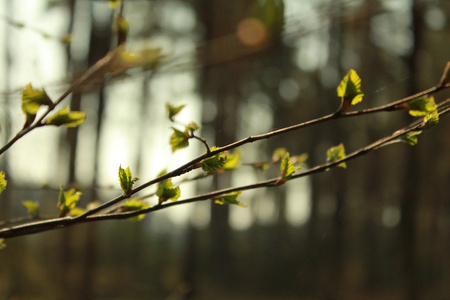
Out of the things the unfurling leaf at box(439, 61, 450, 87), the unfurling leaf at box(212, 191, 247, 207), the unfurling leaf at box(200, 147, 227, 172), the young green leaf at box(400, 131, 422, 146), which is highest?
the unfurling leaf at box(439, 61, 450, 87)

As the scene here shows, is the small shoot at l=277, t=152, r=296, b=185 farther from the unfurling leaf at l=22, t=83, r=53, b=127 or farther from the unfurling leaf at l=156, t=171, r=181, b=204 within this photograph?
the unfurling leaf at l=22, t=83, r=53, b=127

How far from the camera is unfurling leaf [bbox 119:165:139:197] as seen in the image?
0.65 metres

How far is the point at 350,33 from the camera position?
10203 millimetres

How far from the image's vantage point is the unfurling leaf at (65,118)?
0.70 meters

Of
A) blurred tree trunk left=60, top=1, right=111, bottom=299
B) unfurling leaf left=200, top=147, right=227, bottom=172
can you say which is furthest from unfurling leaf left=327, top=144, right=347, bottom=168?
blurred tree trunk left=60, top=1, right=111, bottom=299

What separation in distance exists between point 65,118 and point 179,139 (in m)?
0.20

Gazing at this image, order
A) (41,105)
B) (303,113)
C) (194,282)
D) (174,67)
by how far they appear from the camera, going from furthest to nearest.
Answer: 1. (303,113)
2. (194,282)
3. (174,67)
4. (41,105)

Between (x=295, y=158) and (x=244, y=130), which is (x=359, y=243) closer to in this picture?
(x=244, y=130)

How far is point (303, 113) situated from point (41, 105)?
10.4m

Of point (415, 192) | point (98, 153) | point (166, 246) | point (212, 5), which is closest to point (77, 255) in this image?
point (98, 153)

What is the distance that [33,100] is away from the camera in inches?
27.1

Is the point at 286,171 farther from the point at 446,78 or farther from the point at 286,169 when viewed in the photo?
the point at 446,78

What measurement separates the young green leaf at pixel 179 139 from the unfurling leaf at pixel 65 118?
0.53ft

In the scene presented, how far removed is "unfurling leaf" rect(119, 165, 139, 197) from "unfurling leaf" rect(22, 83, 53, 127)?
0.18 metres
